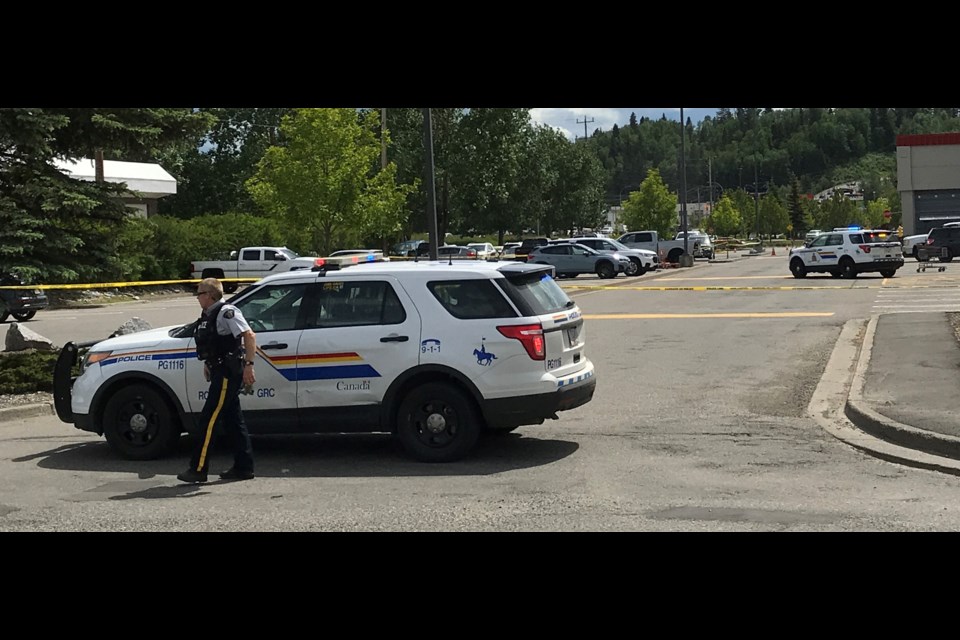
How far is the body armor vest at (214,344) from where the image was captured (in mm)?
9273

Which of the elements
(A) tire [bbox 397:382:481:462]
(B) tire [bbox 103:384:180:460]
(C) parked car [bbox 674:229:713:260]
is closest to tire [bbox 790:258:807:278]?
(C) parked car [bbox 674:229:713:260]

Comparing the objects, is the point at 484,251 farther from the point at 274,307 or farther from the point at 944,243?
the point at 274,307

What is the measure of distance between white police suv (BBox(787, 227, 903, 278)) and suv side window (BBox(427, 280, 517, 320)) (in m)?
29.5

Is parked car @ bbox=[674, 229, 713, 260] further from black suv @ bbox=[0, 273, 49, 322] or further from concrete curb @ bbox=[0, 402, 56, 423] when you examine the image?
concrete curb @ bbox=[0, 402, 56, 423]

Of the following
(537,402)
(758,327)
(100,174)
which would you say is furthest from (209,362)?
(100,174)

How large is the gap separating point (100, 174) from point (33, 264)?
9.74 meters

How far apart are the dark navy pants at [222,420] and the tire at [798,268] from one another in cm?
3209

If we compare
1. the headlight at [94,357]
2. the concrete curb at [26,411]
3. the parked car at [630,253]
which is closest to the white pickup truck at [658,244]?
the parked car at [630,253]

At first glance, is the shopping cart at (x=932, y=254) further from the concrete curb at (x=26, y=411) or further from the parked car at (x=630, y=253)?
the concrete curb at (x=26, y=411)

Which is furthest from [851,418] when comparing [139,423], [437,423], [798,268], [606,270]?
[606,270]

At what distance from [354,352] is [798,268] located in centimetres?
3140

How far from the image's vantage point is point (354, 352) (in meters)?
9.98

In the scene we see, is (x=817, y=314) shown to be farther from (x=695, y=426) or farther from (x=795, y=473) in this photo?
(x=795, y=473)

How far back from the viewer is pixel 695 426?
11586 millimetres
